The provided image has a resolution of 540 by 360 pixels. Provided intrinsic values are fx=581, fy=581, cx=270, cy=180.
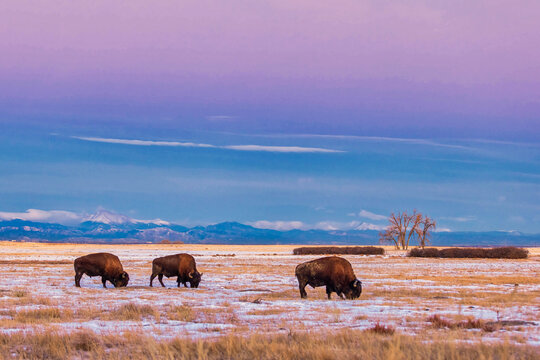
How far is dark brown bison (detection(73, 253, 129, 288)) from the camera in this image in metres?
27.3

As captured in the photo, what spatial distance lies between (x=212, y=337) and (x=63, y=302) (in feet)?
31.3

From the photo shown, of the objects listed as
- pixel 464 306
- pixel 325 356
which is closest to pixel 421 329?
pixel 325 356

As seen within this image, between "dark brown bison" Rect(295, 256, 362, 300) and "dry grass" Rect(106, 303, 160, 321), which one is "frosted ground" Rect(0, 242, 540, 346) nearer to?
"dry grass" Rect(106, 303, 160, 321)

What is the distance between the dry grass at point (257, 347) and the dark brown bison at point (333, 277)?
356 inches

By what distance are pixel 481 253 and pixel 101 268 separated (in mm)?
65251

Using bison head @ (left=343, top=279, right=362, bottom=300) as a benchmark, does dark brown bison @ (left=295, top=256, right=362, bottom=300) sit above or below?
above

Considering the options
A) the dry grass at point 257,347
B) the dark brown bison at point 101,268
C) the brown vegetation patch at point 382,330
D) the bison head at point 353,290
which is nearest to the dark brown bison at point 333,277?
the bison head at point 353,290

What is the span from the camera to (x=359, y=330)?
13047 millimetres

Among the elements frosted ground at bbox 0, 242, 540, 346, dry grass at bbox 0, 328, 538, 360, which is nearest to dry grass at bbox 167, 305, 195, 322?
frosted ground at bbox 0, 242, 540, 346

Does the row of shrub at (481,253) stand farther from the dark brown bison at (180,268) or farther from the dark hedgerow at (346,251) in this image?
the dark brown bison at (180,268)

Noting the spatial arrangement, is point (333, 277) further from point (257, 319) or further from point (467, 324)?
point (467, 324)

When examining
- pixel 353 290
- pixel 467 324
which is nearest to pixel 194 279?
pixel 353 290

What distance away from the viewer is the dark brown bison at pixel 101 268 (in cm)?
2733

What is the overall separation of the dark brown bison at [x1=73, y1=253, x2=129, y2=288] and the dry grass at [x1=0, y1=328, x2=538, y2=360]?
49.4 ft
